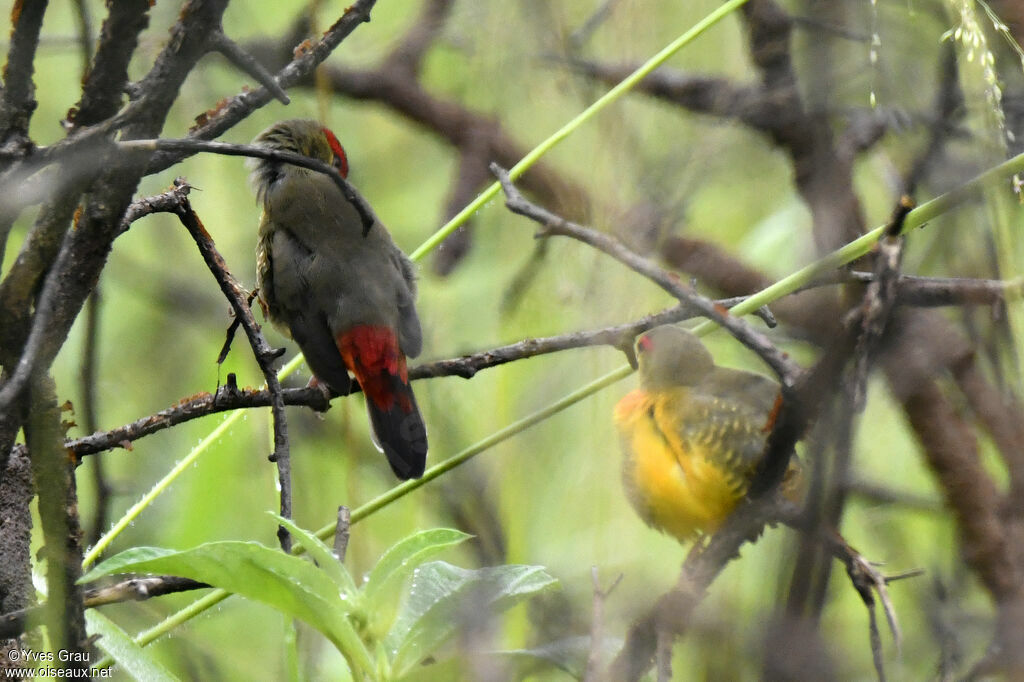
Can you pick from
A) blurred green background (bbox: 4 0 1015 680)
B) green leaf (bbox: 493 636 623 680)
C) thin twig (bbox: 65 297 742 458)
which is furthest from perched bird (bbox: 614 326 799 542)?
green leaf (bbox: 493 636 623 680)

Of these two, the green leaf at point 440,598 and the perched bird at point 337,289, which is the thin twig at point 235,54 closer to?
the green leaf at point 440,598

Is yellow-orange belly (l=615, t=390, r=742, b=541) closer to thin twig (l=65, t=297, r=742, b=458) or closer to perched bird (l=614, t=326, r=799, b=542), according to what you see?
perched bird (l=614, t=326, r=799, b=542)

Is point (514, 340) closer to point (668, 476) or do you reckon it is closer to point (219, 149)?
point (668, 476)

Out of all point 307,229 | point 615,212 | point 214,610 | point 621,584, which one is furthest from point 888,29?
point 214,610

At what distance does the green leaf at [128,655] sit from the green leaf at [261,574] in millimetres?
189

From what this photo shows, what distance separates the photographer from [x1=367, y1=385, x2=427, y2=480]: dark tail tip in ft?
9.12

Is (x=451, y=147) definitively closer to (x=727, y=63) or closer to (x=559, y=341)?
(x=727, y=63)

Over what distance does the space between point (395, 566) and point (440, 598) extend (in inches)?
3.3

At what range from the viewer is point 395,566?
4.41 feet

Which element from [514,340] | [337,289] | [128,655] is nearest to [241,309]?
[128,655]

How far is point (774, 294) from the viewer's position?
165cm

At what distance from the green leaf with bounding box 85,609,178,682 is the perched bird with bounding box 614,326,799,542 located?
1148mm

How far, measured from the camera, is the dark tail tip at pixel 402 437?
2779 millimetres

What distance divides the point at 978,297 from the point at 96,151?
1945 millimetres
